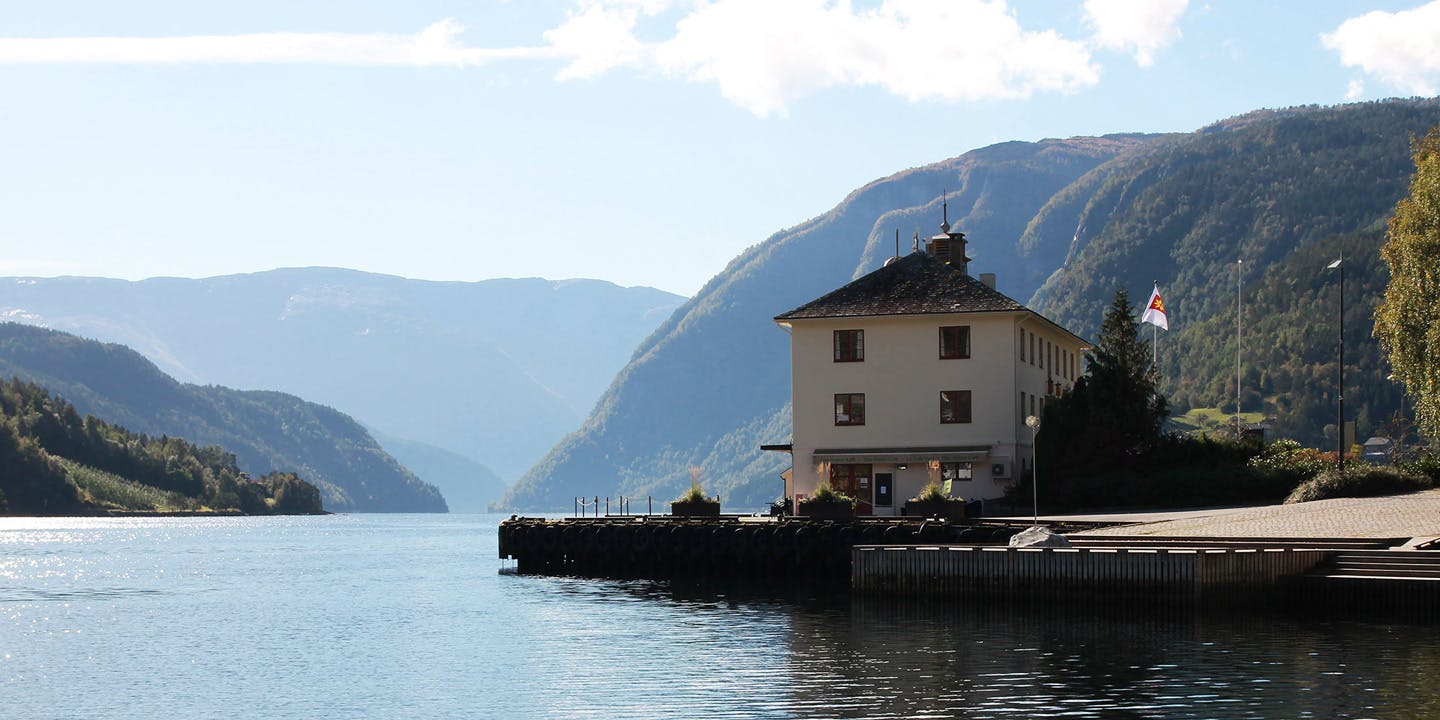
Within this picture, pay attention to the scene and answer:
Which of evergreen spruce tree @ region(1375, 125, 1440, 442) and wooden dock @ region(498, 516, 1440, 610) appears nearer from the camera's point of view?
wooden dock @ region(498, 516, 1440, 610)

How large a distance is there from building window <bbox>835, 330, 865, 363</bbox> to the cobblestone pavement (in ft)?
54.0

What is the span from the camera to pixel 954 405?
7331 centimetres

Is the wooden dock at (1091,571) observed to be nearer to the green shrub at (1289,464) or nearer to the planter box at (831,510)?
the planter box at (831,510)

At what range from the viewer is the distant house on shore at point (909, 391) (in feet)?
238

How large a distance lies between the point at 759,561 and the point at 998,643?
24.2m

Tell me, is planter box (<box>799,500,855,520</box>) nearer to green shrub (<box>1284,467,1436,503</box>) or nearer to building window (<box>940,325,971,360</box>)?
building window (<box>940,325,971,360</box>)

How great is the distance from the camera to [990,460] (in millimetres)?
72562

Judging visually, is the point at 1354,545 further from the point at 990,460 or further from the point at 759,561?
the point at 990,460

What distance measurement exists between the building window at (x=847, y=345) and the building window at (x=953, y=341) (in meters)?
3.77

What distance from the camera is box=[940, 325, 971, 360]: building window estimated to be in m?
73.4

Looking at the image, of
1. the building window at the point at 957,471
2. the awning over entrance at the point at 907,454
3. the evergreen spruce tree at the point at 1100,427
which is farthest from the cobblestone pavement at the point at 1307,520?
the building window at the point at 957,471

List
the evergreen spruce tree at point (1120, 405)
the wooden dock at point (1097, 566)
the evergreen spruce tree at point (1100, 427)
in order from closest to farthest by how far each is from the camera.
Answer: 1. the wooden dock at point (1097, 566)
2. the evergreen spruce tree at point (1100, 427)
3. the evergreen spruce tree at point (1120, 405)

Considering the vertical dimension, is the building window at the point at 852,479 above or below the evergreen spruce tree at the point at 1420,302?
below

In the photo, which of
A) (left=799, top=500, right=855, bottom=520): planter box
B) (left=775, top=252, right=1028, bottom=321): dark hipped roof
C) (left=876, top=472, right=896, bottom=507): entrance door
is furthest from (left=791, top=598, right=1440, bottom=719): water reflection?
(left=775, top=252, right=1028, bottom=321): dark hipped roof
